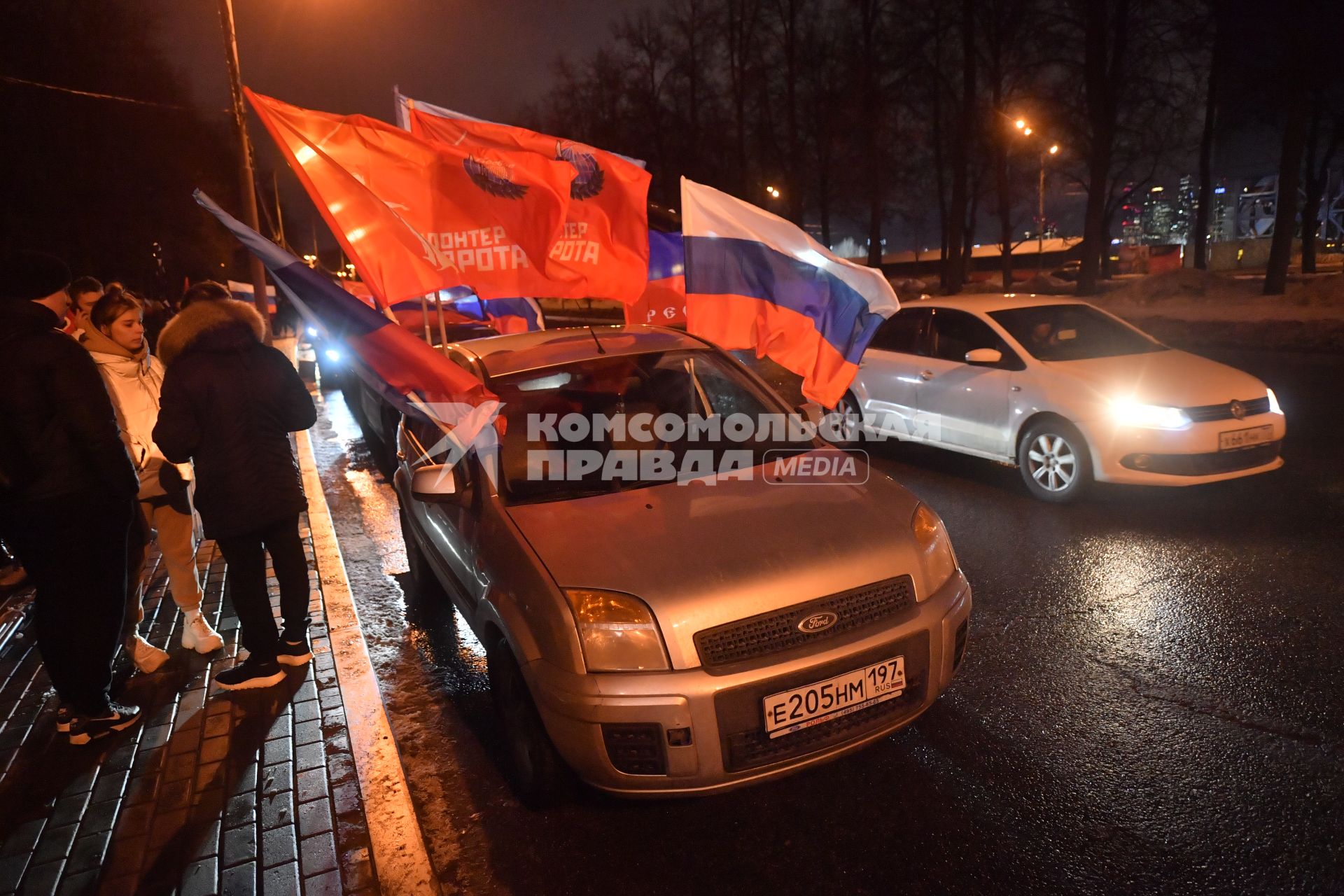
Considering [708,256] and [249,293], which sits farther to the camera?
[249,293]

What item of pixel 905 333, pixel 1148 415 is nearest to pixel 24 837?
pixel 1148 415

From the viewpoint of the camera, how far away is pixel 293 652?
14.6 feet

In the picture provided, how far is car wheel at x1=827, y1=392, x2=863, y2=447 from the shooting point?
343 inches

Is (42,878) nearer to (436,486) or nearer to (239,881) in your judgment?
(239,881)

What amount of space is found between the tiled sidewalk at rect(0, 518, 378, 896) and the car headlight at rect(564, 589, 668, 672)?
108cm

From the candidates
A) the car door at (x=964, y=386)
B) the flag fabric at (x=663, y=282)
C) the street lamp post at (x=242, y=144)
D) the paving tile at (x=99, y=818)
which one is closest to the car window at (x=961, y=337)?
the car door at (x=964, y=386)

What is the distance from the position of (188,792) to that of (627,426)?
7.66ft

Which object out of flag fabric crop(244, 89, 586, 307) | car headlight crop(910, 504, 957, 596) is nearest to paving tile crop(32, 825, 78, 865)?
flag fabric crop(244, 89, 586, 307)

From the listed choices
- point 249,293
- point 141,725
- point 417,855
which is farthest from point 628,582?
point 249,293

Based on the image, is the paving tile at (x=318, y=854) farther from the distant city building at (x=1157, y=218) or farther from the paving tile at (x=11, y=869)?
the distant city building at (x=1157, y=218)

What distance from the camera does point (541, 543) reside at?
10.3 feet

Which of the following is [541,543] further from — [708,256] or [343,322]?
[708,256]

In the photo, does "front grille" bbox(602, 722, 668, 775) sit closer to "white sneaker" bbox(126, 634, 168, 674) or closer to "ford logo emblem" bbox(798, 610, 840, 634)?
"ford logo emblem" bbox(798, 610, 840, 634)

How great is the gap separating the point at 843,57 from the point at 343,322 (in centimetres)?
3177
